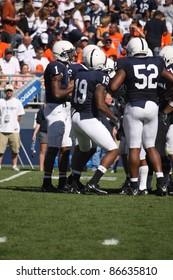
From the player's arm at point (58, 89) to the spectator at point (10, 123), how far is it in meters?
7.02

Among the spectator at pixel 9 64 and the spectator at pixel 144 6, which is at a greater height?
the spectator at pixel 144 6

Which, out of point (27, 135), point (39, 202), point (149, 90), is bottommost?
point (27, 135)

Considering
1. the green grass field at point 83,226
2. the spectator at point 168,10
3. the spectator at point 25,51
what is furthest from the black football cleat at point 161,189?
the spectator at point 168,10

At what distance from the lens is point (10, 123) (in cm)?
1841

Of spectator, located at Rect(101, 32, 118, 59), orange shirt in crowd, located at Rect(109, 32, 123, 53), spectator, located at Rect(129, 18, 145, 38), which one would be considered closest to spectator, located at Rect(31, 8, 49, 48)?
orange shirt in crowd, located at Rect(109, 32, 123, 53)

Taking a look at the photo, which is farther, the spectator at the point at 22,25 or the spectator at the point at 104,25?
the spectator at the point at 22,25

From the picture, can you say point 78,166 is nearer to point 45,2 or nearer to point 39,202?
point 39,202

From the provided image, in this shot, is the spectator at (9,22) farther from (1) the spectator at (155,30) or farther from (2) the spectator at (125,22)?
(1) the spectator at (155,30)

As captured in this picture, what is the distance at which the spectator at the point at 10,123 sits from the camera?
18.3 m

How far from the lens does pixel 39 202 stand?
10461mm

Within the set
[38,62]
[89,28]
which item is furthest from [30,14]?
[38,62]
